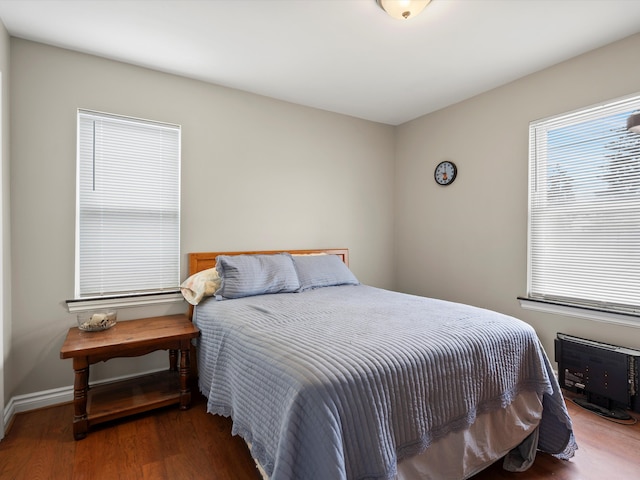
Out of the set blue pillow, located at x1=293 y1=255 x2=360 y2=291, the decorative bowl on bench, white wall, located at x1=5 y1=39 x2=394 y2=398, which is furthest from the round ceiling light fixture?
the decorative bowl on bench

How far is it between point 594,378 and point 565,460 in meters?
0.84

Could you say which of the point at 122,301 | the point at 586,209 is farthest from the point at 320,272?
the point at 586,209

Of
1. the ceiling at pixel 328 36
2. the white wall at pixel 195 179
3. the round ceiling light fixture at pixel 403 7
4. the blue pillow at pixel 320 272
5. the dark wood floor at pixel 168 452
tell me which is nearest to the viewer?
the dark wood floor at pixel 168 452

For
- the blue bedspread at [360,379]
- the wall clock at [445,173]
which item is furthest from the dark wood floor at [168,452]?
the wall clock at [445,173]

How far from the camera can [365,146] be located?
3.97m

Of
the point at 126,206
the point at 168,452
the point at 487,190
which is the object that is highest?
the point at 487,190

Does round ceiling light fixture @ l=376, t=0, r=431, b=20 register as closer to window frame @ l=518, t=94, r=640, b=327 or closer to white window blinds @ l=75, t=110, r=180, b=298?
window frame @ l=518, t=94, r=640, b=327

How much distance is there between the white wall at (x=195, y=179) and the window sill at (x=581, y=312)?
1.64 meters

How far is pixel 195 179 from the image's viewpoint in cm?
291

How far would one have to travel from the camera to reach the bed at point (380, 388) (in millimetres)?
1167

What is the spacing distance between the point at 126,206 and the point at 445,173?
3018 mm

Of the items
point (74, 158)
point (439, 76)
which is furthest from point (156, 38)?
point (439, 76)

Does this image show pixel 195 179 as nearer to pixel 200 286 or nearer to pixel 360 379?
pixel 200 286

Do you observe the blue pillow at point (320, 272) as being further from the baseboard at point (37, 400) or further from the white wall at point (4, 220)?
the white wall at point (4, 220)
